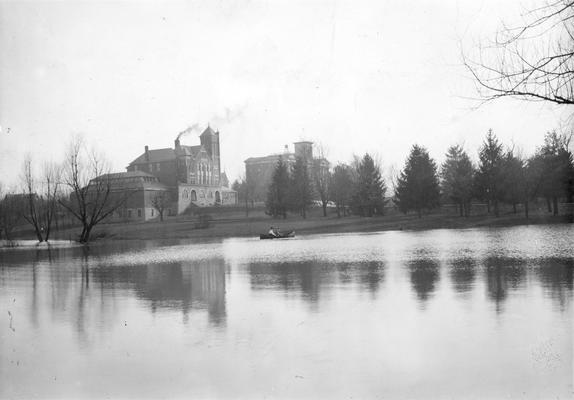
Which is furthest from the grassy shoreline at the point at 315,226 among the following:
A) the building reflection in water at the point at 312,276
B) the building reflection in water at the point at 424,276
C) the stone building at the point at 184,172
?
the building reflection in water at the point at 424,276

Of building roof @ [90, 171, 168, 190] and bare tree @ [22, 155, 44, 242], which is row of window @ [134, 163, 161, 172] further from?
bare tree @ [22, 155, 44, 242]

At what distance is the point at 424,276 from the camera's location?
15.2m

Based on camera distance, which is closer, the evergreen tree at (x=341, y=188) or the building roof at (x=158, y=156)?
the evergreen tree at (x=341, y=188)

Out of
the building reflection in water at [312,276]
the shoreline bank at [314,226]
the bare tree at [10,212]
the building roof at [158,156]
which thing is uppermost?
the building roof at [158,156]

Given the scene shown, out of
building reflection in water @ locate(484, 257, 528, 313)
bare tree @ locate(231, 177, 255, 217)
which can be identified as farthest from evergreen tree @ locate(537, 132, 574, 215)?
bare tree @ locate(231, 177, 255, 217)

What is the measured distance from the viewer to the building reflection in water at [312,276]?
13827mm

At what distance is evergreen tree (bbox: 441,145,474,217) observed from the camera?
5516 cm

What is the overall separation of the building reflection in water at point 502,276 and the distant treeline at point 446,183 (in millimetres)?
23227

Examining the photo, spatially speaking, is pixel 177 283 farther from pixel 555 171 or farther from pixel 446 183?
pixel 446 183

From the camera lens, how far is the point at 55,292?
15.0m

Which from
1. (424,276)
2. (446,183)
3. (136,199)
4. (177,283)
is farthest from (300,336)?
(136,199)

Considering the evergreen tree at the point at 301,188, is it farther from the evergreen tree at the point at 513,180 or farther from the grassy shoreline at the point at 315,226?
the evergreen tree at the point at 513,180

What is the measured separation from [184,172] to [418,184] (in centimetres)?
4853

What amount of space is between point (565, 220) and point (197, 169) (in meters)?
67.9
